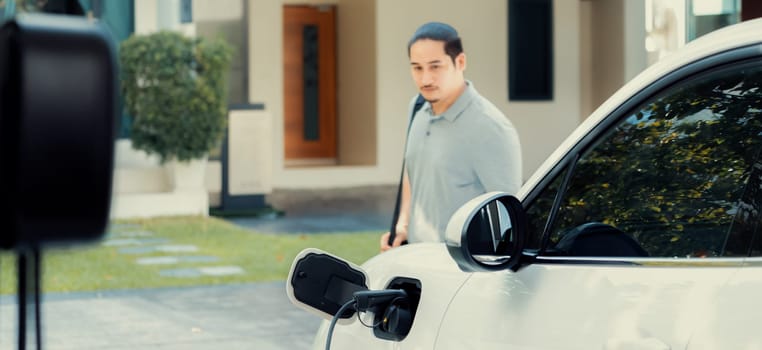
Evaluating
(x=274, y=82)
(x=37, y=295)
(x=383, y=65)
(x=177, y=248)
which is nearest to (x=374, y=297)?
(x=37, y=295)

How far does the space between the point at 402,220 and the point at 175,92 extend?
1048 cm

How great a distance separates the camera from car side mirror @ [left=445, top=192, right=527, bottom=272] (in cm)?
249

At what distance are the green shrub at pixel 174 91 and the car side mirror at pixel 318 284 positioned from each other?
1240 cm

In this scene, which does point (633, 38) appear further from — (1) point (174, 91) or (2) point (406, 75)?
(1) point (174, 91)

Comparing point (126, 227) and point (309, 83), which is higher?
point (309, 83)

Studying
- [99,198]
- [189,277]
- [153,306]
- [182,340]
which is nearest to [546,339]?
[99,198]

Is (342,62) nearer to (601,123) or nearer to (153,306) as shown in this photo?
(153,306)

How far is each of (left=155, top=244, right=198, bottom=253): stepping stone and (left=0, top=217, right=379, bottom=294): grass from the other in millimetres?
108

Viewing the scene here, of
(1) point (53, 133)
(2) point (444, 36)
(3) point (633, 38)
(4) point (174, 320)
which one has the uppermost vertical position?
(3) point (633, 38)

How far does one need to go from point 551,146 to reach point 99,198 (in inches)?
842

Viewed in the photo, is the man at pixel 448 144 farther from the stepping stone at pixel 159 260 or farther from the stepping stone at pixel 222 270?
the stepping stone at pixel 159 260

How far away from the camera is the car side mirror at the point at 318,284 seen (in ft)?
9.62

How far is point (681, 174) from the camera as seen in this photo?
7.88ft

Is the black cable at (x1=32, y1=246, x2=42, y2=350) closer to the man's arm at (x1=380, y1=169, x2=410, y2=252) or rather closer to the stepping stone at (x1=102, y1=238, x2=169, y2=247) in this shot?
the man's arm at (x1=380, y1=169, x2=410, y2=252)
